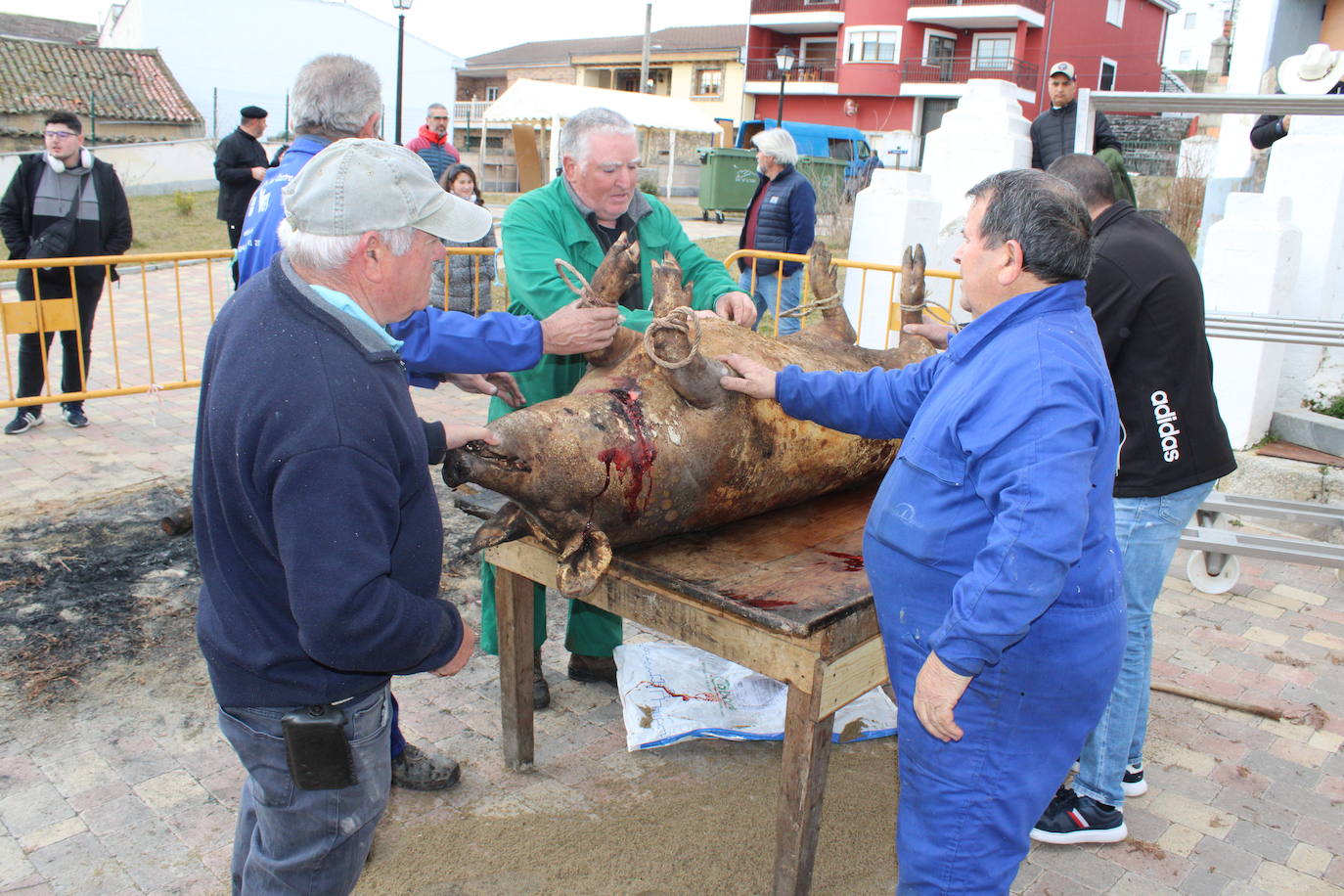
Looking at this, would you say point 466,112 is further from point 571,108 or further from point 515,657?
point 515,657

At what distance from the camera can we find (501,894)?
8.86ft

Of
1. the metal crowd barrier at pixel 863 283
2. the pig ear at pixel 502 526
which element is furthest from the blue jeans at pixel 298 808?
the metal crowd barrier at pixel 863 283

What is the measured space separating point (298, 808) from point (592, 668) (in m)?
2.08

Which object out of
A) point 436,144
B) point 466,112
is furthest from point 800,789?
point 466,112

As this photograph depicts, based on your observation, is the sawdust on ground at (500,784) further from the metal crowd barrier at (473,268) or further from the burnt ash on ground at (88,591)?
the metal crowd barrier at (473,268)

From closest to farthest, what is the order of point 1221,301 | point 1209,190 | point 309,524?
point 309,524 < point 1221,301 < point 1209,190

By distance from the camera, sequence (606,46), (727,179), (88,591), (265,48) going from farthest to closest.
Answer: (606,46) → (265,48) → (727,179) → (88,591)

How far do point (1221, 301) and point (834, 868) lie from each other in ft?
15.8

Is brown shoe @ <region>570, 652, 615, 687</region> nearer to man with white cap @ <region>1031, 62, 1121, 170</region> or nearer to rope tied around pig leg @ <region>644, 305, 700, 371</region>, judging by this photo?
rope tied around pig leg @ <region>644, 305, 700, 371</region>

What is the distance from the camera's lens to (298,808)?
6.12 ft

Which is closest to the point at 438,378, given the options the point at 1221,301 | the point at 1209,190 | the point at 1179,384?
the point at 1179,384

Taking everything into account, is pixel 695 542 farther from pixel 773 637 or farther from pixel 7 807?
pixel 7 807

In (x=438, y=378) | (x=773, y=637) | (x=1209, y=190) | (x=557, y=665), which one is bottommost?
(x=557, y=665)

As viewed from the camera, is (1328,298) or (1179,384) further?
(1328,298)
